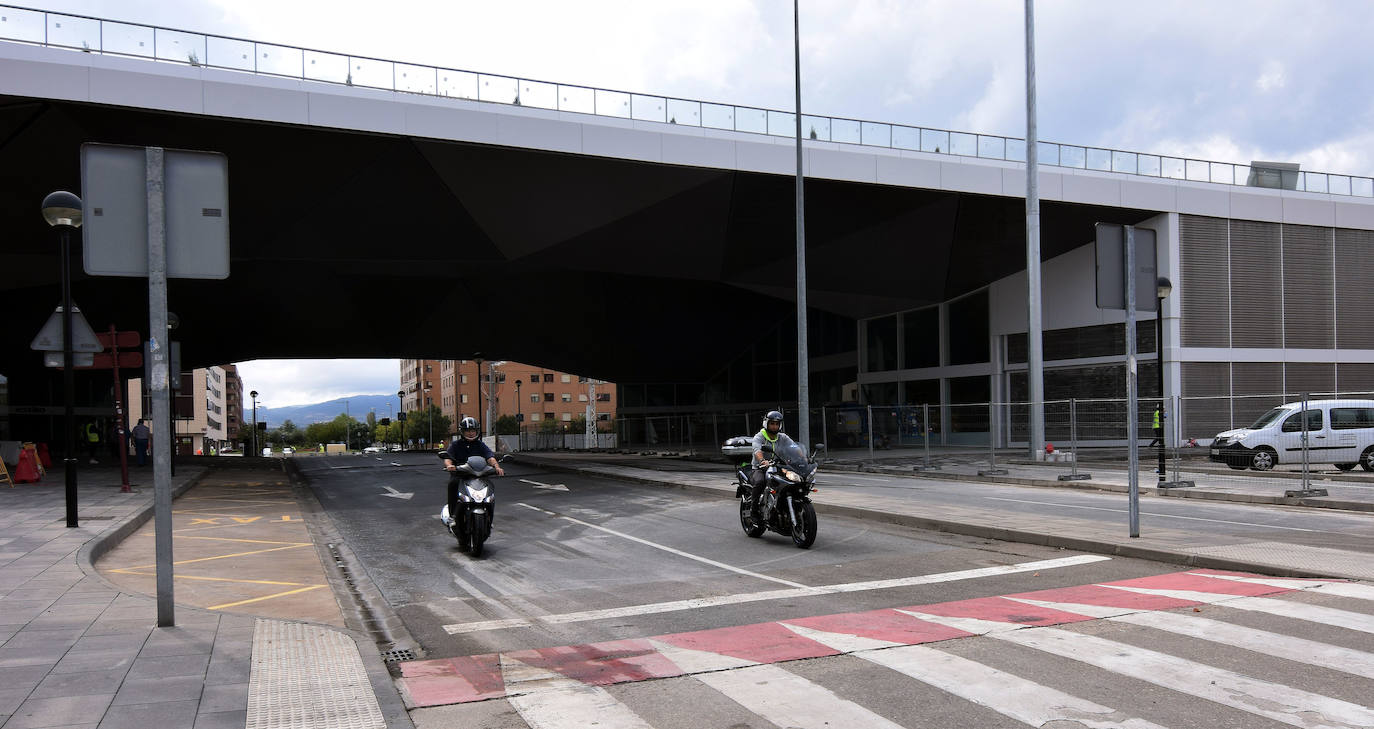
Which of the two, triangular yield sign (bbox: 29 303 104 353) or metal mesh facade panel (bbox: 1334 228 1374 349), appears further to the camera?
metal mesh facade panel (bbox: 1334 228 1374 349)

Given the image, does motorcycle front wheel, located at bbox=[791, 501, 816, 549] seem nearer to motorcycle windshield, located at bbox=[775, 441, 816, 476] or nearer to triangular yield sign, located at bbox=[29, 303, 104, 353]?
motorcycle windshield, located at bbox=[775, 441, 816, 476]

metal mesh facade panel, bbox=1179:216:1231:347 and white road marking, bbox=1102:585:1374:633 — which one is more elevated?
metal mesh facade panel, bbox=1179:216:1231:347

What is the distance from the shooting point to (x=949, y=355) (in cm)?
3906

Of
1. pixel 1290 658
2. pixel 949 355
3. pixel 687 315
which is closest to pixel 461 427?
pixel 1290 658

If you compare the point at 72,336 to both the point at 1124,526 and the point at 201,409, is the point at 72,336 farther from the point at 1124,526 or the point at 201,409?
the point at 201,409

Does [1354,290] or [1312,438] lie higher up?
[1354,290]

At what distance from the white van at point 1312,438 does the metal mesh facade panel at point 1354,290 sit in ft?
58.0

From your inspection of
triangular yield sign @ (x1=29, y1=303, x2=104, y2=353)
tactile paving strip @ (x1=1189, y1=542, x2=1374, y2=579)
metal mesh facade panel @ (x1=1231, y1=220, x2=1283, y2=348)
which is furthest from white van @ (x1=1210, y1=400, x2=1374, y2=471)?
triangular yield sign @ (x1=29, y1=303, x2=104, y2=353)

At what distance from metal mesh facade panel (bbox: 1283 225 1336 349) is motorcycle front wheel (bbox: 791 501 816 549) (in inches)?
1177

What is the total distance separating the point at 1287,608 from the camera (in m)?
6.78

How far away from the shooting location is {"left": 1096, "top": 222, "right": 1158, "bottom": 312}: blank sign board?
10.2 meters

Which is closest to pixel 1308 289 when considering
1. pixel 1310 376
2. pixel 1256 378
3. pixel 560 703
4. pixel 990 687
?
pixel 1310 376

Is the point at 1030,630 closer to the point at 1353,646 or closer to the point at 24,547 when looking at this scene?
the point at 1353,646

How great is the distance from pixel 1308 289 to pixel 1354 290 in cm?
237
